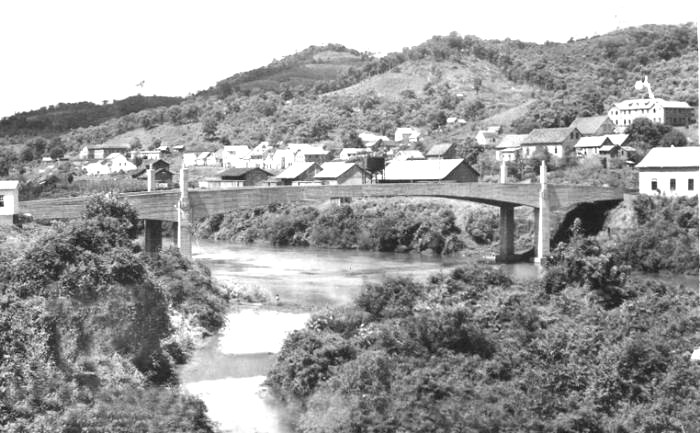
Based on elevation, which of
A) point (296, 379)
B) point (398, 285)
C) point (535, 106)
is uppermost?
point (535, 106)

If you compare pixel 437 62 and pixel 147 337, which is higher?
pixel 437 62

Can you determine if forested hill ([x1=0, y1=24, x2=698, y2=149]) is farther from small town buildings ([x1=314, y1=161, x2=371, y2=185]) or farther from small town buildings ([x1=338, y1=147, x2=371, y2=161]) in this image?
small town buildings ([x1=314, y1=161, x2=371, y2=185])

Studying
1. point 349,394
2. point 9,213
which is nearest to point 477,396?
point 349,394

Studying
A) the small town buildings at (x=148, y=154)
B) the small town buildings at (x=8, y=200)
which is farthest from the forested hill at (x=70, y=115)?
Answer: the small town buildings at (x=8, y=200)

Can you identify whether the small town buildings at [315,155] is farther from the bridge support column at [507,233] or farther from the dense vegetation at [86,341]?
the dense vegetation at [86,341]

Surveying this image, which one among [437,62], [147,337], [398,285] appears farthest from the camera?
[437,62]

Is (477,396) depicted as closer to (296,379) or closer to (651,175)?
(296,379)

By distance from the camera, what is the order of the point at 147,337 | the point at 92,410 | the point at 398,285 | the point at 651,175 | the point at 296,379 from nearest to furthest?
the point at 92,410 → the point at 296,379 → the point at 147,337 → the point at 398,285 → the point at 651,175
